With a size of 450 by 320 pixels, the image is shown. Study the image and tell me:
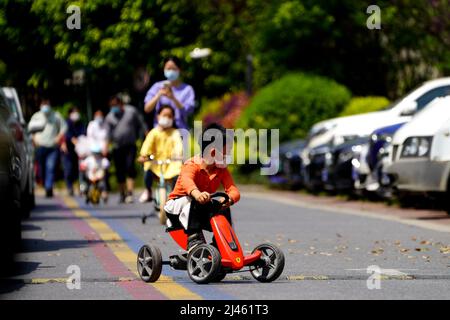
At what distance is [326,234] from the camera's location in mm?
16047

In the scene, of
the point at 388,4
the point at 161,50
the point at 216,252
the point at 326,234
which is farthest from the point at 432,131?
the point at 388,4

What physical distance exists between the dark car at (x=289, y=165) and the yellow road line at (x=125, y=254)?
593cm

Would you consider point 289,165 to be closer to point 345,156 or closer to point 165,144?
point 345,156

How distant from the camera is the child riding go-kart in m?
10.5

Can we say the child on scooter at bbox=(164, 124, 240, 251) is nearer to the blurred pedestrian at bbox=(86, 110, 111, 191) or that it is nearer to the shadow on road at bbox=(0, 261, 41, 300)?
the shadow on road at bbox=(0, 261, 41, 300)

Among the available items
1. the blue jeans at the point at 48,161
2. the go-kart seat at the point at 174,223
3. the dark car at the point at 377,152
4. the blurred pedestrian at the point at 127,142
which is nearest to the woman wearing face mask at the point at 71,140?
the blue jeans at the point at 48,161

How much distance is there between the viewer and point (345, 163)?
22.8m

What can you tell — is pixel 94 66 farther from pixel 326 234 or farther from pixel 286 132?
pixel 286 132

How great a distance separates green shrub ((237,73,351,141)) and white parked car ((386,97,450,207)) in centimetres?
1337

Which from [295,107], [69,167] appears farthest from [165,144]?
[295,107]

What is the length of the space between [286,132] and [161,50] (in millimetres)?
9114

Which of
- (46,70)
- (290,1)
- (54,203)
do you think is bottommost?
(54,203)

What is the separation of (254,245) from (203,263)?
3.99 meters

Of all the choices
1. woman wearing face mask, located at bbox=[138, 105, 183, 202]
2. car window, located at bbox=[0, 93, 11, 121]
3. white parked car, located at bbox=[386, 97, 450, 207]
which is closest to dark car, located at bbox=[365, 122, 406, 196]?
white parked car, located at bbox=[386, 97, 450, 207]
